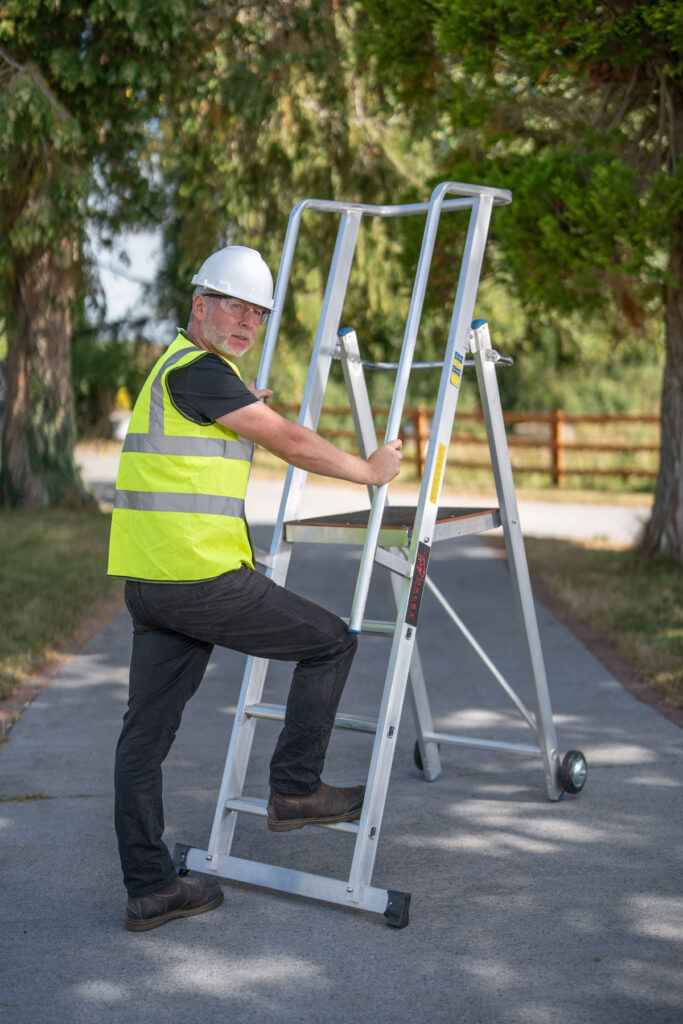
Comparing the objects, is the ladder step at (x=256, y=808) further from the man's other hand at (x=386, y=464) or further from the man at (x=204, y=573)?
the man's other hand at (x=386, y=464)

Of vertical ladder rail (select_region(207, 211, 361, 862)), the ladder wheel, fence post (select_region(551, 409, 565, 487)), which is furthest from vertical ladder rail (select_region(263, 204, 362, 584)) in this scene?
fence post (select_region(551, 409, 565, 487))

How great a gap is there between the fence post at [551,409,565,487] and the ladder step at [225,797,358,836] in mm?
17258

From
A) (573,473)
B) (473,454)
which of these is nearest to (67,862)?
(573,473)

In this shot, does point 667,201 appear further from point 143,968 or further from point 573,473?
point 573,473

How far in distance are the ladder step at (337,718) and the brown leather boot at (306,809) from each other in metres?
0.24

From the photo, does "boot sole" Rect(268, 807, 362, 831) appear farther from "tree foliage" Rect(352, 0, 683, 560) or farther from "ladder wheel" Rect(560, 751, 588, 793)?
"tree foliage" Rect(352, 0, 683, 560)

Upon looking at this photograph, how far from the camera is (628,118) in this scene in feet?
33.1

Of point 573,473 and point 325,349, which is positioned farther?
point 573,473

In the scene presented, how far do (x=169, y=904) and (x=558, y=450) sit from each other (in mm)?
17723

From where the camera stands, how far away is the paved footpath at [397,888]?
324 centimetres

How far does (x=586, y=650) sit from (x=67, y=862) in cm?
453

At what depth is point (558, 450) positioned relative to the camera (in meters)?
20.8

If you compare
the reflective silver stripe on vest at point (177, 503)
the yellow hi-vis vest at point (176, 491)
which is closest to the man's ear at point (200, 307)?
the yellow hi-vis vest at point (176, 491)

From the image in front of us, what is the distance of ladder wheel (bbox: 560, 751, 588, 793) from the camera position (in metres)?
4.83
